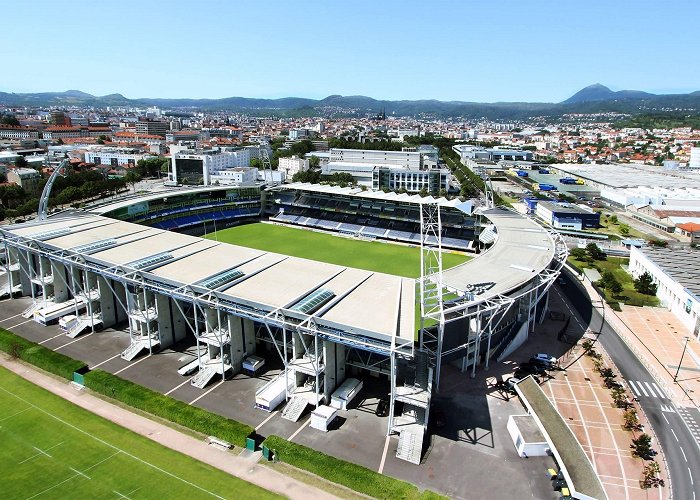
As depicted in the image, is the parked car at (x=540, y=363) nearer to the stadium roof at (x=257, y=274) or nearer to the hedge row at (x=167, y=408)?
the stadium roof at (x=257, y=274)

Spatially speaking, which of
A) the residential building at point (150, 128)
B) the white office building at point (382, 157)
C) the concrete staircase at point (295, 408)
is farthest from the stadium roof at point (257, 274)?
the residential building at point (150, 128)

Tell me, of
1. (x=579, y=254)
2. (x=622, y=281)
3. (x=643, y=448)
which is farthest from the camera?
(x=579, y=254)

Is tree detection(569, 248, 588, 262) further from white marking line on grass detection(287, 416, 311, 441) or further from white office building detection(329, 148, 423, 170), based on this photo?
white office building detection(329, 148, 423, 170)

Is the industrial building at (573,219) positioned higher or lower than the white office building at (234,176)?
lower

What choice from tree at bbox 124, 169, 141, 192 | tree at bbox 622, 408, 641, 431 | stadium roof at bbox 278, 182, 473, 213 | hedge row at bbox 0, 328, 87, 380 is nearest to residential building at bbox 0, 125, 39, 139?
tree at bbox 124, 169, 141, 192

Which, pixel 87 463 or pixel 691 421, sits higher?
pixel 87 463

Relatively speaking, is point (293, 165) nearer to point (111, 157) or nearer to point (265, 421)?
point (111, 157)

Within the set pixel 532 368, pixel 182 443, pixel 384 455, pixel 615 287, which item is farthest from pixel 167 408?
pixel 615 287
